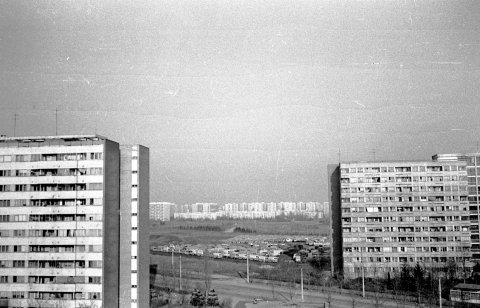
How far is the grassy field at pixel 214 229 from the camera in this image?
30.2m

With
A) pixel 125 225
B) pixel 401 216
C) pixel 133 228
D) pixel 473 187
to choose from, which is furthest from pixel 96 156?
pixel 473 187

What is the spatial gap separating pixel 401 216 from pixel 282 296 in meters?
6.42

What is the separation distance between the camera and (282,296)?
53.8 ft

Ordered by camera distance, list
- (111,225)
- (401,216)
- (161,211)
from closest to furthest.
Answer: (111,225)
(401,216)
(161,211)

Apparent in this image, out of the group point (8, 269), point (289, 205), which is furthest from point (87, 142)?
point (289, 205)

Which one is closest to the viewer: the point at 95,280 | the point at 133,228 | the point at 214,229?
the point at 95,280

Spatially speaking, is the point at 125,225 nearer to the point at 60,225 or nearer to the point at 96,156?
the point at 60,225

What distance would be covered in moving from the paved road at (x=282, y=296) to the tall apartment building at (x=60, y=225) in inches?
217

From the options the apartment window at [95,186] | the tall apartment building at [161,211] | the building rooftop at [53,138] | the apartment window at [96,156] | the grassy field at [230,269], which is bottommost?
the grassy field at [230,269]

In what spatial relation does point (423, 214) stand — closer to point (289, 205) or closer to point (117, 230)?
point (289, 205)

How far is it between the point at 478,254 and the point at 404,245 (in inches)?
199

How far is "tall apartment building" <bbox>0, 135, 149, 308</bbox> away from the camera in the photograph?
1131 centimetres

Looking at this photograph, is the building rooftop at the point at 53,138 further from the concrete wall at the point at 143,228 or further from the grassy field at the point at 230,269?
the grassy field at the point at 230,269

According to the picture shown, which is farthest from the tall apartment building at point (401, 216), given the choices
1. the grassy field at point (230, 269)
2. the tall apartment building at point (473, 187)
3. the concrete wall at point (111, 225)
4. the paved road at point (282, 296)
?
the concrete wall at point (111, 225)
